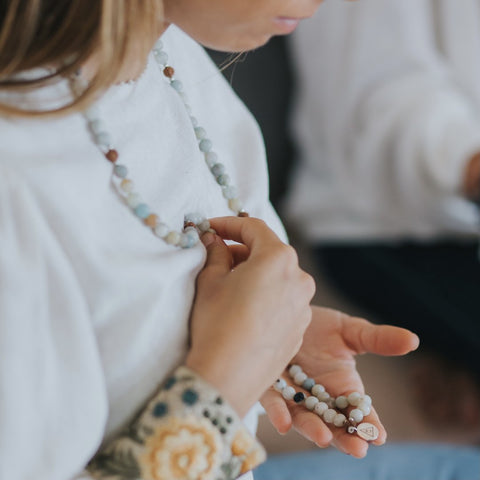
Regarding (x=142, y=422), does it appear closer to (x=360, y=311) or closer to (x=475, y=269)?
(x=475, y=269)

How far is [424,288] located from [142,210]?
33.0 inches

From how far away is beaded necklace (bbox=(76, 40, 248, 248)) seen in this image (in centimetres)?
47

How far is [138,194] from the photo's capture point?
473 mm

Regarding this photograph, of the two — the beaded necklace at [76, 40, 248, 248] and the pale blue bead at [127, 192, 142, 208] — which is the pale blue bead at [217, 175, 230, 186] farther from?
the pale blue bead at [127, 192, 142, 208]

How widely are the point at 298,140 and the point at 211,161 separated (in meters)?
0.92

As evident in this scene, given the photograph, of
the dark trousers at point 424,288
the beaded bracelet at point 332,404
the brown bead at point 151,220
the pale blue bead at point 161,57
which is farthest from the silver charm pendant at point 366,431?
the dark trousers at point 424,288

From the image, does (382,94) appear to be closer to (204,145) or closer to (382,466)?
(382,466)

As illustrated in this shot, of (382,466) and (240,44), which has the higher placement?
(240,44)

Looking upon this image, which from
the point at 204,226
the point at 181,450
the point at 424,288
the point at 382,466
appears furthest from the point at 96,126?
the point at 424,288

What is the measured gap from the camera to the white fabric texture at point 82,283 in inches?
15.9

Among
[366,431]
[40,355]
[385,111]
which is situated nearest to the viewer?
[40,355]

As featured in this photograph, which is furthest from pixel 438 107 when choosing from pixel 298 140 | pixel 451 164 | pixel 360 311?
pixel 360 311

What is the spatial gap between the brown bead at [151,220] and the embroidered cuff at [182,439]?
0.10 m

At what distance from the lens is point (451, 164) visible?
4.08 feet
